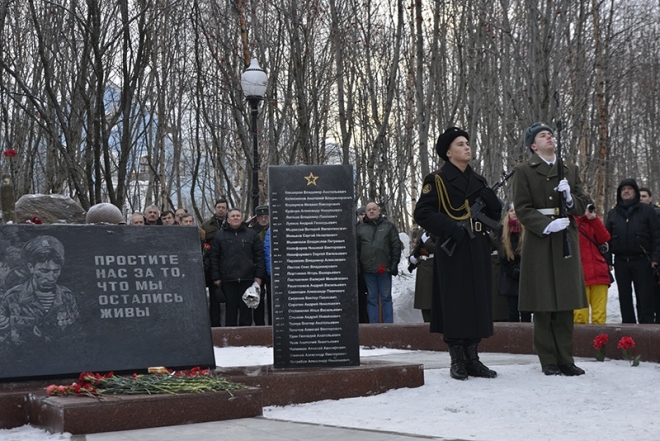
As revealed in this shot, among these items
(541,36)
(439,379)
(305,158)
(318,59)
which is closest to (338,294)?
(439,379)

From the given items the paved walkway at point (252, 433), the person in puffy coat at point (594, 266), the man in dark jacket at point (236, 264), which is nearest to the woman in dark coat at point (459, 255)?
the paved walkway at point (252, 433)

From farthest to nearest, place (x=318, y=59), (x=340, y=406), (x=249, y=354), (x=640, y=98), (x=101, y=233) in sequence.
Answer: (x=640, y=98) → (x=318, y=59) → (x=249, y=354) → (x=101, y=233) → (x=340, y=406)

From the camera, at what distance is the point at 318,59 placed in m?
25.1

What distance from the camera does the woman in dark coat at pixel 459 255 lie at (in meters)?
8.80

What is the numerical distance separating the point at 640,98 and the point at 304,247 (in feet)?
148

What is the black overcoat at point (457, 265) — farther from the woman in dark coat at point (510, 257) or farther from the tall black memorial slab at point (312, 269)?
the woman in dark coat at point (510, 257)

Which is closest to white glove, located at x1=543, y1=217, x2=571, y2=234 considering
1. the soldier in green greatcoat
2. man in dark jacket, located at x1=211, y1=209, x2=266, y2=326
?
the soldier in green greatcoat

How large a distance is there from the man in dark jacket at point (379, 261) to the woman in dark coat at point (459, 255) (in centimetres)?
575

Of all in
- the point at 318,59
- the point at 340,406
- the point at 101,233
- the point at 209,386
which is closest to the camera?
the point at 209,386

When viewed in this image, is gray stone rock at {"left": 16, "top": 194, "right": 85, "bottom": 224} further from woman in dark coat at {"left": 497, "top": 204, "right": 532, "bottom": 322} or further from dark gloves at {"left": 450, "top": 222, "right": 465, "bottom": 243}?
dark gloves at {"left": 450, "top": 222, "right": 465, "bottom": 243}

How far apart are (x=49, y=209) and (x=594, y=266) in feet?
22.1

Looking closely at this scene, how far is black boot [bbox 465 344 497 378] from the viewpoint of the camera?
8828mm

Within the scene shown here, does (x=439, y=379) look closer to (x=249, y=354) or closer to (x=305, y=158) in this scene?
(x=249, y=354)

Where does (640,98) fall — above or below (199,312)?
above
